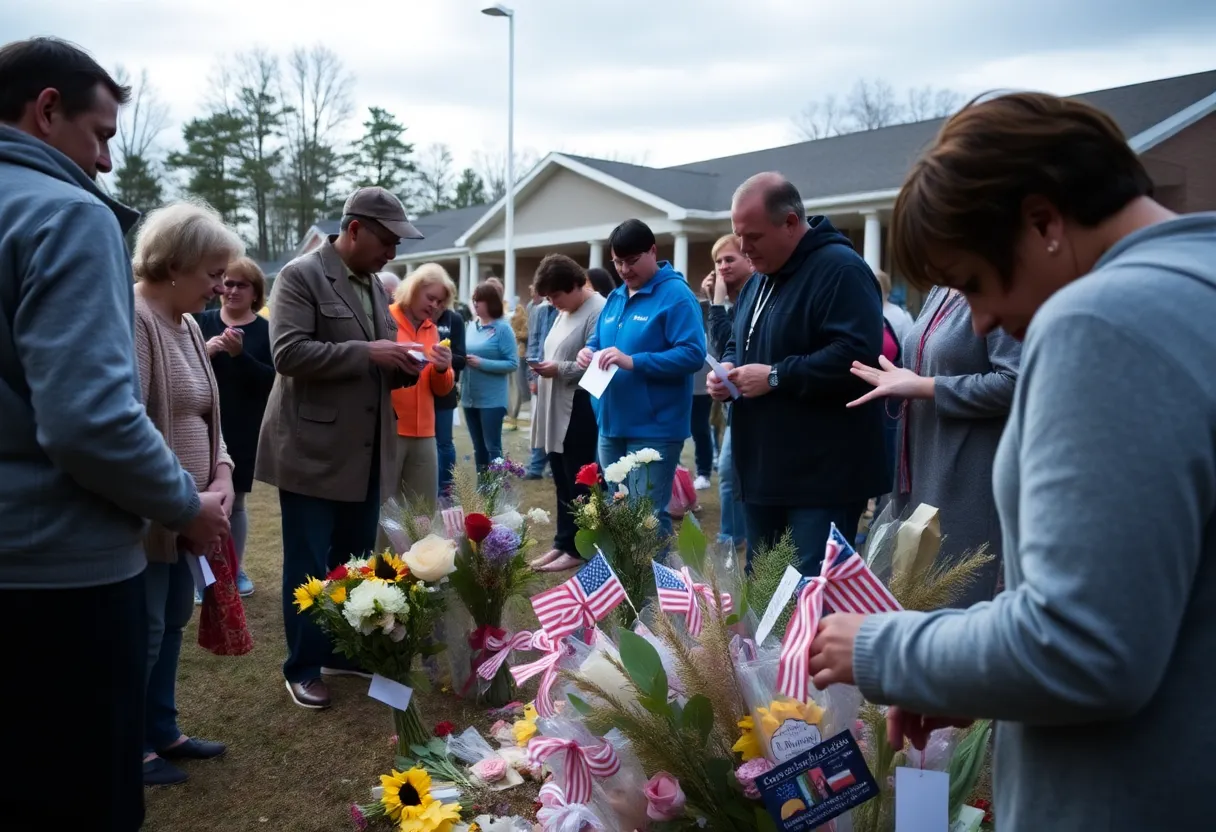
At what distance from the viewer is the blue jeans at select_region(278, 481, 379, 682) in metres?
3.58

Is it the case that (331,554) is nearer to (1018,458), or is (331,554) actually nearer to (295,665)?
(295,665)

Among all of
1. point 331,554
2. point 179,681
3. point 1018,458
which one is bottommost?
point 179,681

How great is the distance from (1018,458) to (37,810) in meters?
1.83

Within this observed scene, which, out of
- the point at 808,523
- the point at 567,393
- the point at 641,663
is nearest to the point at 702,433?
the point at 567,393

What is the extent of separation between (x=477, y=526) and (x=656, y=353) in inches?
58.7

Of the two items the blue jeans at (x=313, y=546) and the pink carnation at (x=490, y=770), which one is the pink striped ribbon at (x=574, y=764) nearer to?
the pink carnation at (x=490, y=770)

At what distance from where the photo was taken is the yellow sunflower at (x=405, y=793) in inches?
104

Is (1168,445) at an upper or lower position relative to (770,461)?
upper

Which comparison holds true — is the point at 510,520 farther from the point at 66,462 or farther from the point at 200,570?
the point at 66,462

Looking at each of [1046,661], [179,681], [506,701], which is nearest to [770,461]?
[506,701]

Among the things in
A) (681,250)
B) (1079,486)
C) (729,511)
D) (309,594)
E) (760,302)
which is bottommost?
(729,511)

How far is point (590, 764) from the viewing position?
2049 mm

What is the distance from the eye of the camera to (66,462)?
64.7 inches

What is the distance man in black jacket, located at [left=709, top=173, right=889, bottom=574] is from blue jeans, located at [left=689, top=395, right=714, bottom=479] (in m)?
4.02
